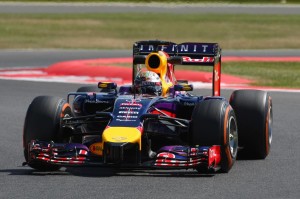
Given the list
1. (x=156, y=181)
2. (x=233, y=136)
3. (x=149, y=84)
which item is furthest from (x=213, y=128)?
(x=149, y=84)

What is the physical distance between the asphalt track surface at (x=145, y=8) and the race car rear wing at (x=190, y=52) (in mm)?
32635

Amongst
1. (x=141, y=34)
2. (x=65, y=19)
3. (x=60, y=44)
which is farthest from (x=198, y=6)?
(x=60, y=44)

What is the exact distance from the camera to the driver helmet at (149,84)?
11.6 meters

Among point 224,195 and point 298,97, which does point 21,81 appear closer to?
point 298,97

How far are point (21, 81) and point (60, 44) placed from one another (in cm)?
1221

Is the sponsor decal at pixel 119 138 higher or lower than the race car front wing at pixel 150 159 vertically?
higher

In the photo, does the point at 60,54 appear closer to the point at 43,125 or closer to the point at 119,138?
the point at 43,125

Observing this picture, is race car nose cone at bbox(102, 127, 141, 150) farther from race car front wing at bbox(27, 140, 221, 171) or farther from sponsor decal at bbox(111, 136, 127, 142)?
race car front wing at bbox(27, 140, 221, 171)

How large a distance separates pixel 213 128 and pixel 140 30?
A: 27.6 m

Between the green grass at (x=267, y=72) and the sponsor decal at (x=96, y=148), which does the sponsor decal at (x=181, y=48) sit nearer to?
the sponsor decal at (x=96, y=148)

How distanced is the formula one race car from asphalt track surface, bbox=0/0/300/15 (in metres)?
34.1

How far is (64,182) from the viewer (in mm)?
9906

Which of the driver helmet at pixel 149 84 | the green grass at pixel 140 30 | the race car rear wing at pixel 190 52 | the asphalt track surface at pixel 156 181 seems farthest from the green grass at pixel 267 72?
the driver helmet at pixel 149 84

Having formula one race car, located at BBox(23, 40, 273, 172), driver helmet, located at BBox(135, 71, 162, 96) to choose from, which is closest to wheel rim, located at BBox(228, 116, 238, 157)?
formula one race car, located at BBox(23, 40, 273, 172)
